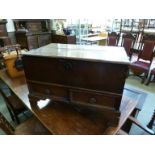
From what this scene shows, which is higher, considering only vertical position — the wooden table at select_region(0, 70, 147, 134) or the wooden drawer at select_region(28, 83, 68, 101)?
the wooden drawer at select_region(28, 83, 68, 101)

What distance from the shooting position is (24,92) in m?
1.58

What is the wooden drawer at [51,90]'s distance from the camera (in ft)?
3.44

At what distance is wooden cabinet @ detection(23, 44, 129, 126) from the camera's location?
0.84m

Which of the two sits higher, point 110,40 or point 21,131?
point 110,40

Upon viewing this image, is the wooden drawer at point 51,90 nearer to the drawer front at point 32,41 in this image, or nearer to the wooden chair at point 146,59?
the wooden chair at point 146,59

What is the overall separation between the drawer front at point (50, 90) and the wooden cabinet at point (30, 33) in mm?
3839

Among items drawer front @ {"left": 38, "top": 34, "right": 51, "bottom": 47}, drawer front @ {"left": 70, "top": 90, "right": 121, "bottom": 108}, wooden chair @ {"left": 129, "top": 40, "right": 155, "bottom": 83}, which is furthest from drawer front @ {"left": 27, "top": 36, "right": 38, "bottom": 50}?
drawer front @ {"left": 70, "top": 90, "right": 121, "bottom": 108}

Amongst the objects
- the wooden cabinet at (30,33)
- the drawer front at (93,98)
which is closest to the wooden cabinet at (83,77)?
the drawer front at (93,98)

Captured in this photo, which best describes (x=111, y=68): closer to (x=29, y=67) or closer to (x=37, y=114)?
(x=29, y=67)

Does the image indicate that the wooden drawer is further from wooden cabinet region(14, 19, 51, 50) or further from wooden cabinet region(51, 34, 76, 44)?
wooden cabinet region(14, 19, 51, 50)
